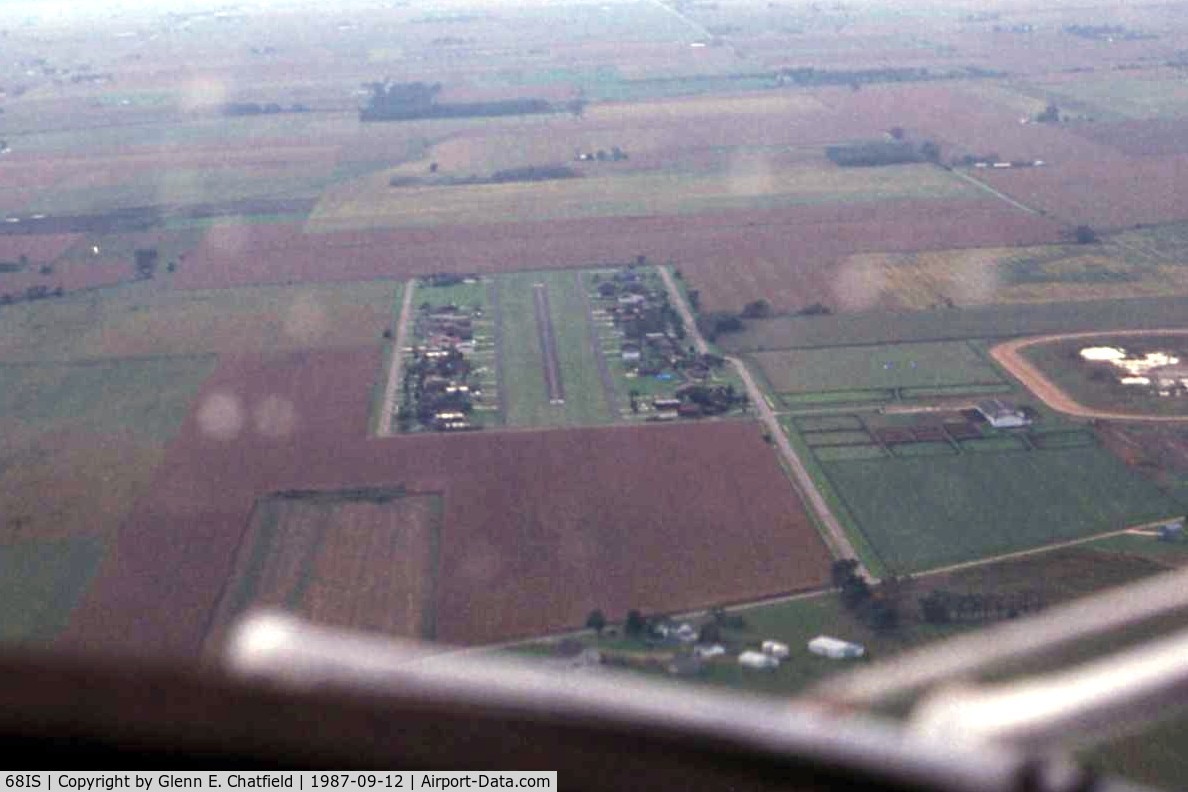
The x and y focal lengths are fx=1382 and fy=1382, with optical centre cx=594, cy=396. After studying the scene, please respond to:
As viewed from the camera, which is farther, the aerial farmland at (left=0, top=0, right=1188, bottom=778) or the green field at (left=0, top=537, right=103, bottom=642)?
the aerial farmland at (left=0, top=0, right=1188, bottom=778)

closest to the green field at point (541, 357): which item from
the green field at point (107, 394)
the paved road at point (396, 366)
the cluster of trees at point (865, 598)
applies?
the paved road at point (396, 366)

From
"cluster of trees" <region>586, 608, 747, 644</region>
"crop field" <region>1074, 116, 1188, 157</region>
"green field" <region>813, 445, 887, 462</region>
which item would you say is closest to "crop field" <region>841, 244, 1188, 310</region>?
"green field" <region>813, 445, 887, 462</region>

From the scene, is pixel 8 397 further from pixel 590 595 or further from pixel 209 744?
pixel 209 744

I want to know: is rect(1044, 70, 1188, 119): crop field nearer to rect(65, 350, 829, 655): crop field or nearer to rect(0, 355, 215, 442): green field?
rect(65, 350, 829, 655): crop field

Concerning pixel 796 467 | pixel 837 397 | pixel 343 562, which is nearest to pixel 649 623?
pixel 343 562

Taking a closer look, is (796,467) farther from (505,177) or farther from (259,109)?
(259,109)

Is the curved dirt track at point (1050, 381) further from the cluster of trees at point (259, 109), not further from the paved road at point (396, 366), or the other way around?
the cluster of trees at point (259, 109)
